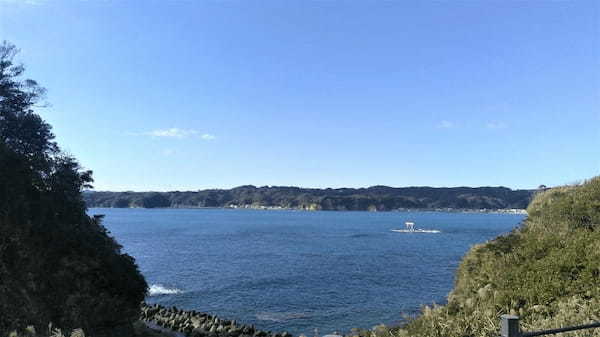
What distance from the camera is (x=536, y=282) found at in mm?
11375

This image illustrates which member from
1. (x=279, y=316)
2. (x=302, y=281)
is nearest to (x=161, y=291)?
(x=302, y=281)

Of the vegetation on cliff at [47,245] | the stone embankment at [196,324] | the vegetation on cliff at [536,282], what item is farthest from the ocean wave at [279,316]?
the vegetation on cliff at [536,282]

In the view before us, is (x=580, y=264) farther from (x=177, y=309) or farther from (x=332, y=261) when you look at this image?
(x=332, y=261)

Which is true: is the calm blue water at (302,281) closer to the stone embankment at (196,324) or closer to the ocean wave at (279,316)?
the ocean wave at (279,316)

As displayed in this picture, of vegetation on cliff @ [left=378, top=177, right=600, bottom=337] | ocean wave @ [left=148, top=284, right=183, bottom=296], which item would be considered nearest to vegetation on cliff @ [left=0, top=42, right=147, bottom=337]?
vegetation on cliff @ [left=378, top=177, right=600, bottom=337]

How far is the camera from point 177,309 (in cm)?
3600

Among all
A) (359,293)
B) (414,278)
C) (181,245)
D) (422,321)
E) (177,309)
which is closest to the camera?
(422,321)

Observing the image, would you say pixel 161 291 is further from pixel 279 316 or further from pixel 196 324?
pixel 279 316

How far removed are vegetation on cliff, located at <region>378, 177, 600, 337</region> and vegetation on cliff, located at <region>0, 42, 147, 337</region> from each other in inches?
674

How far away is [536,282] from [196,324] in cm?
2564

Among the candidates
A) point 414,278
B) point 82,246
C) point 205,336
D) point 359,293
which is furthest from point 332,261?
point 82,246

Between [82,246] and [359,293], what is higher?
[82,246]

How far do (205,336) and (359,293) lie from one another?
18.1 metres

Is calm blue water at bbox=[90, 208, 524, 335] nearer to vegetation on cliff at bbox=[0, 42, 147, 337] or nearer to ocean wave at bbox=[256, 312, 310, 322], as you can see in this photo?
ocean wave at bbox=[256, 312, 310, 322]
